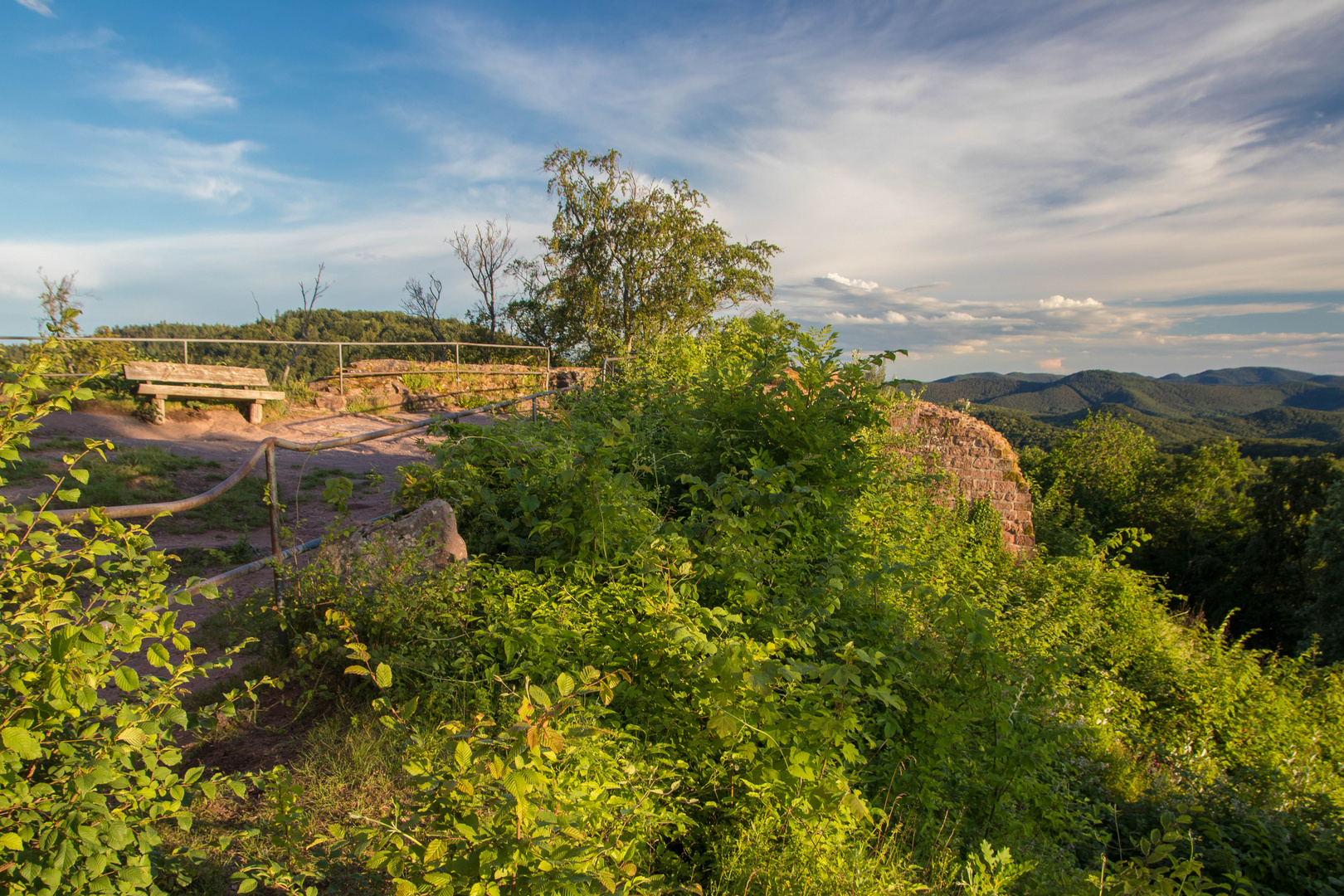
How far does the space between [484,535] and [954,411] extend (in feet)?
35.1

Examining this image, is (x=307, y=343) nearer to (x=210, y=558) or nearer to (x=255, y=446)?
(x=255, y=446)

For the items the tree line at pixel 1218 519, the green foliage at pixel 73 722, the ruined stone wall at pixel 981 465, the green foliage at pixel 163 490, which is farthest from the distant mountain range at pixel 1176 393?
the green foliage at pixel 73 722

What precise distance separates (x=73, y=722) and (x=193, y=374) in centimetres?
1124

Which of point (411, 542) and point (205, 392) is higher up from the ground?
point (205, 392)

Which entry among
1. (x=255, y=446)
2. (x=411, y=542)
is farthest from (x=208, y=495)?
(x=255, y=446)

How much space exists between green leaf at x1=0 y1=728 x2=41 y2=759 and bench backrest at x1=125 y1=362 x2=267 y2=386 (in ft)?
36.8

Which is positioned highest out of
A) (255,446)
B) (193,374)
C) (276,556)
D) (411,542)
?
(193,374)

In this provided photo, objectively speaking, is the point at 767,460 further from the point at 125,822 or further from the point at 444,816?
the point at 125,822

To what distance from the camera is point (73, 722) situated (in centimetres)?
164

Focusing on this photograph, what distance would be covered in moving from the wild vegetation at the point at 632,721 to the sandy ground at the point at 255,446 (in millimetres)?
1593

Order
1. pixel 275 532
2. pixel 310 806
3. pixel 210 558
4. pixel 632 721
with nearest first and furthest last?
pixel 310 806 < pixel 632 721 < pixel 275 532 < pixel 210 558

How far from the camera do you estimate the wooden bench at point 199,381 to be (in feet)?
32.8

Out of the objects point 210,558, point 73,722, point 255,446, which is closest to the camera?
point 73,722

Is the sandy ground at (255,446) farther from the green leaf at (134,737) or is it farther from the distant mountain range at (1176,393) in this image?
the distant mountain range at (1176,393)
